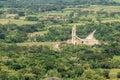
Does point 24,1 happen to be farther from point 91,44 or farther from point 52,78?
point 52,78

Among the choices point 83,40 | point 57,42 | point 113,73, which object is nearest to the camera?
point 113,73

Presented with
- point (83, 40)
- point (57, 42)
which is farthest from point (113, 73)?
point (57, 42)

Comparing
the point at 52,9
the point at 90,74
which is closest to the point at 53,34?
the point at 90,74

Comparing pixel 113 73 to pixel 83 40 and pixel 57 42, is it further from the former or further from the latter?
pixel 57 42

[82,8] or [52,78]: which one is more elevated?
[52,78]

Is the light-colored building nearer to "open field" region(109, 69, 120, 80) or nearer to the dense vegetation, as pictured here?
the dense vegetation

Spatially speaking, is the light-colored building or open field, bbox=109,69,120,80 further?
the light-colored building

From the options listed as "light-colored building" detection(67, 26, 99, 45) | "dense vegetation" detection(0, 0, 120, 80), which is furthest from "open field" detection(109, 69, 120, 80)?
"light-colored building" detection(67, 26, 99, 45)

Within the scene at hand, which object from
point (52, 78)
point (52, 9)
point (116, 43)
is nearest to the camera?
point (52, 78)
